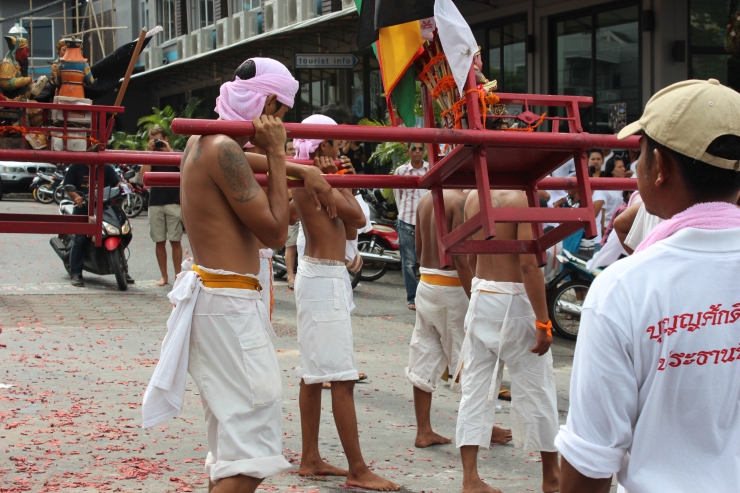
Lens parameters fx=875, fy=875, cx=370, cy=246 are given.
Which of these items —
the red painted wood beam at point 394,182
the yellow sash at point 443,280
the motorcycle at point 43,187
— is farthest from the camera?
the motorcycle at point 43,187

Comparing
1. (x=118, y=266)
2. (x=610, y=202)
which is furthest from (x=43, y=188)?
(x=610, y=202)

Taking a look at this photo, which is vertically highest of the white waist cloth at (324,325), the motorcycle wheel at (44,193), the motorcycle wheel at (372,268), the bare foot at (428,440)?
the motorcycle wheel at (44,193)

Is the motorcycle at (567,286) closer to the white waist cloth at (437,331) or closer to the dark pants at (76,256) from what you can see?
the white waist cloth at (437,331)

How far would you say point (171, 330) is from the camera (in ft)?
12.1

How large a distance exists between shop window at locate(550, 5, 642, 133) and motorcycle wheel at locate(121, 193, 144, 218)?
13.4 metres

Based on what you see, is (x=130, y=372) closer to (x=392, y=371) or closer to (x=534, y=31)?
(x=392, y=371)

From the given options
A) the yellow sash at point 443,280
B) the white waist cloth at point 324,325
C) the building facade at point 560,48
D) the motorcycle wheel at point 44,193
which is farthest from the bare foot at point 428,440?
the motorcycle wheel at point 44,193

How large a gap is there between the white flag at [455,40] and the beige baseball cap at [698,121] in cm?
140

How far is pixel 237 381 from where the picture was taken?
3568mm

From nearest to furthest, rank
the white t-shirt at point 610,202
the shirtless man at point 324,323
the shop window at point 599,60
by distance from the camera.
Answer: the shirtless man at point 324,323 → the white t-shirt at point 610,202 → the shop window at point 599,60

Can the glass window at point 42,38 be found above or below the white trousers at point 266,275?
above

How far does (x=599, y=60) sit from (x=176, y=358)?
12627 millimetres

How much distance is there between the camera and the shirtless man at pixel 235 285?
3.51 meters

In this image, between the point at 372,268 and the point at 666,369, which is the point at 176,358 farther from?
the point at 372,268
